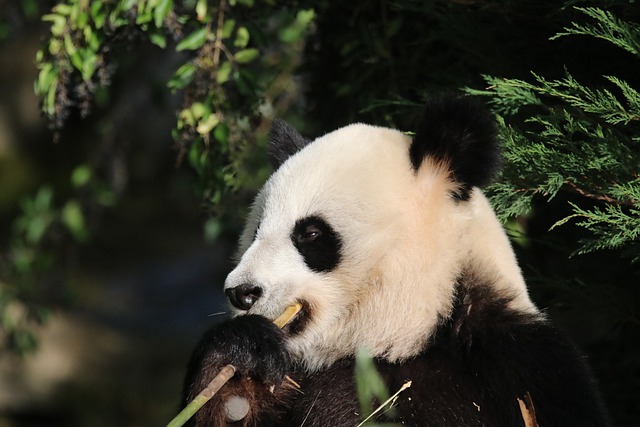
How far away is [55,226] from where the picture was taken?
5.04 m

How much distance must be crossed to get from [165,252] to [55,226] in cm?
605

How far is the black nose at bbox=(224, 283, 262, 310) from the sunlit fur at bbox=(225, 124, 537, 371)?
2 cm

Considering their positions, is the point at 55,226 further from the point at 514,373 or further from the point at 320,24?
the point at 514,373

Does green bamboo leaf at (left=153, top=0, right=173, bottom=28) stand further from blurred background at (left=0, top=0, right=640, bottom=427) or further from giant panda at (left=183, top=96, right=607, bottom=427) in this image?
giant panda at (left=183, top=96, right=607, bottom=427)

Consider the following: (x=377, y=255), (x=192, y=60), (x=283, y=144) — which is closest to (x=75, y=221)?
(x=192, y=60)

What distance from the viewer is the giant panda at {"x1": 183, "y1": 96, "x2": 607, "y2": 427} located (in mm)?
2559

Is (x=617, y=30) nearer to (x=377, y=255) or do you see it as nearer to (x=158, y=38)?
(x=377, y=255)

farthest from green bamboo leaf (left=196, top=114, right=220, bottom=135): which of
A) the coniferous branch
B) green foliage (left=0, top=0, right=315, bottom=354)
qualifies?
the coniferous branch

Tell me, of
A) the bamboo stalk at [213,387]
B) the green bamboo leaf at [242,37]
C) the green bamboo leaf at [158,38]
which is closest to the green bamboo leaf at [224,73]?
A: the green bamboo leaf at [242,37]

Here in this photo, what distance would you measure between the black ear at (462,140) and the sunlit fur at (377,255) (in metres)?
0.04

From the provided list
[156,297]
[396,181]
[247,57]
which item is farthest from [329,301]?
[156,297]

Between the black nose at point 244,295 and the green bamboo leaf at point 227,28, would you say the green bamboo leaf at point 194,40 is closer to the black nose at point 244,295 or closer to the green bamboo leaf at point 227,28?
the green bamboo leaf at point 227,28

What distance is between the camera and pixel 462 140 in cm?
266

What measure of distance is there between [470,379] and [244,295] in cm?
66
